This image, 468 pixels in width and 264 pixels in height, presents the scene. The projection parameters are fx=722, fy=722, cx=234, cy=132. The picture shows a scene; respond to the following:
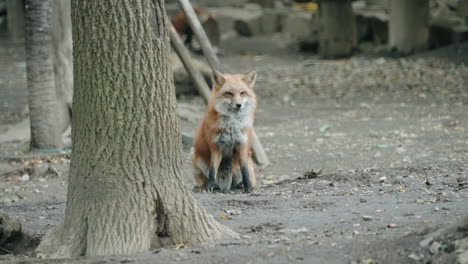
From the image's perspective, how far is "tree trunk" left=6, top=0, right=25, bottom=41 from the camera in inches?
789

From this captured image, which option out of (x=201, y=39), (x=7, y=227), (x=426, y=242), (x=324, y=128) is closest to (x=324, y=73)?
(x=324, y=128)

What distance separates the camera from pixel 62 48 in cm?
1049

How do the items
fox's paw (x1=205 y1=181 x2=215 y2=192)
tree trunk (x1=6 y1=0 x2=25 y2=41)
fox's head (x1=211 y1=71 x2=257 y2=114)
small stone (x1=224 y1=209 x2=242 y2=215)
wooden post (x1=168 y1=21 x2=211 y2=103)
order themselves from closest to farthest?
small stone (x1=224 y1=209 x2=242 y2=215) → fox's head (x1=211 y1=71 x2=257 y2=114) → fox's paw (x1=205 y1=181 x2=215 y2=192) → wooden post (x1=168 y1=21 x2=211 y2=103) → tree trunk (x1=6 y1=0 x2=25 y2=41)

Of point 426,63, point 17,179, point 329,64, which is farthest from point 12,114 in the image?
point 426,63

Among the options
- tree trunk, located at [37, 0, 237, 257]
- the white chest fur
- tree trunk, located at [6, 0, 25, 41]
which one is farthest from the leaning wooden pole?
tree trunk, located at [6, 0, 25, 41]

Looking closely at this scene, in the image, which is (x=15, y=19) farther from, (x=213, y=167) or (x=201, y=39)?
(x=213, y=167)

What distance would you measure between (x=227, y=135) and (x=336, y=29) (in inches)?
455

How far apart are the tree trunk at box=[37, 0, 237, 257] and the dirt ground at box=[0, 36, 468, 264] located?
265 mm

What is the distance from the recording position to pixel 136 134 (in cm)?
479

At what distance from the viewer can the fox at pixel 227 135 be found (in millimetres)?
7297

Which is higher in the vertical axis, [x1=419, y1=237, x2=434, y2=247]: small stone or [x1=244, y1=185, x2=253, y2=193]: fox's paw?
[x1=419, y1=237, x2=434, y2=247]: small stone

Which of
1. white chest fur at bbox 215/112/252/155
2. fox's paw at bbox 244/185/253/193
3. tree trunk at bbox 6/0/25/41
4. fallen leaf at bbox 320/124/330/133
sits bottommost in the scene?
fox's paw at bbox 244/185/253/193

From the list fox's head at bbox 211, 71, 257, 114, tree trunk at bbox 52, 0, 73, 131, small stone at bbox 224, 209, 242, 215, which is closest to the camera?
small stone at bbox 224, 209, 242, 215

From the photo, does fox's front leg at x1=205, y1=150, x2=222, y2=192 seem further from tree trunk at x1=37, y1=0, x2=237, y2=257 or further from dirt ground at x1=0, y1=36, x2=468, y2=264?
tree trunk at x1=37, y1=0, x2=237, y2=257
